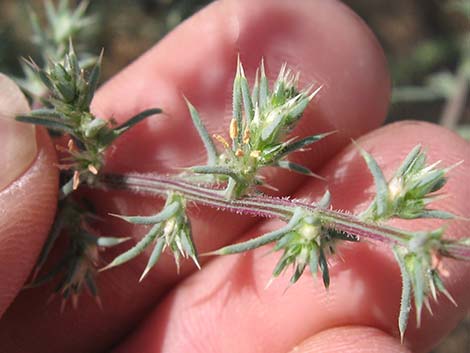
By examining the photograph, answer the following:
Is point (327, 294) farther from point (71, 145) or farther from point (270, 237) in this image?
point (71, 145)

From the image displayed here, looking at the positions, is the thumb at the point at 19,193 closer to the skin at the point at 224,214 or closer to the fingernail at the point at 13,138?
the fingernail at the point at 13,138

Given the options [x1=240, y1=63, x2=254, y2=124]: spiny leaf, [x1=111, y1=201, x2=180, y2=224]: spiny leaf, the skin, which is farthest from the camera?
the skin

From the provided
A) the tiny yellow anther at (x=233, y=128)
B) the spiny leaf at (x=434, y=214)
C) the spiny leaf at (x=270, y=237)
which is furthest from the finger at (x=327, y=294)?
the tiny yellow anther at (x=233, y=128)

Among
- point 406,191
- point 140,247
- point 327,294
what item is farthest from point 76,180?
point 406,191

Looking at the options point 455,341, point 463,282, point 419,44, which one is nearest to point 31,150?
point 463,282

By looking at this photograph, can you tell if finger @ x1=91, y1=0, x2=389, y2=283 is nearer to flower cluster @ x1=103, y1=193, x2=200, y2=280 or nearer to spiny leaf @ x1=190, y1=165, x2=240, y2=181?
flower cluster @ x1=103, y1=193, x2=200, y2=280

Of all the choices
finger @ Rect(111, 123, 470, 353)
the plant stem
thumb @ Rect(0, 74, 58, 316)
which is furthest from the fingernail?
finger @ Rect(111, 123, 470, 353)

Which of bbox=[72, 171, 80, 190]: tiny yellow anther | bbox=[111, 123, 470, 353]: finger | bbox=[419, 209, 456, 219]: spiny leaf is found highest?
bbox=[72, 171, 80, 190]: tiny yellow anther
